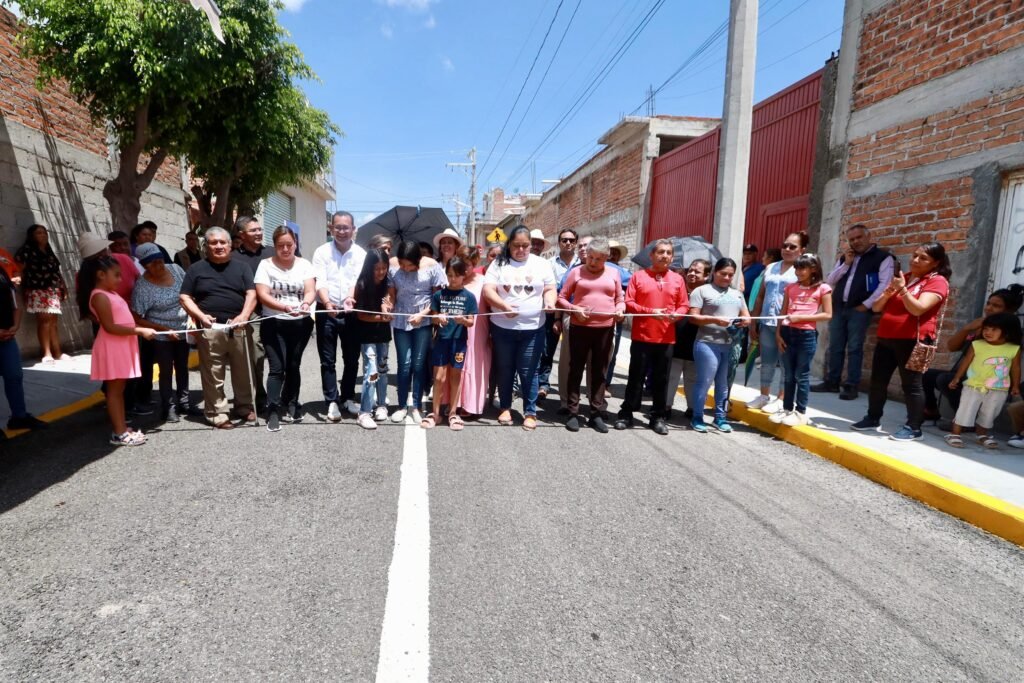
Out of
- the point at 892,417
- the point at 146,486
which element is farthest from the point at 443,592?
the point at 892,417

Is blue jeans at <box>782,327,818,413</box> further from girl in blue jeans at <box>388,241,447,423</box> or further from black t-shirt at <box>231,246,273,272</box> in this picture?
black t-shirt at <box>231,246,273,272</box>

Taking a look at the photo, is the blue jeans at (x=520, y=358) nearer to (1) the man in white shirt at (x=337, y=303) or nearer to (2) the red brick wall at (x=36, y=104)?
(1) the man in white shirt at (x=337, y=303)

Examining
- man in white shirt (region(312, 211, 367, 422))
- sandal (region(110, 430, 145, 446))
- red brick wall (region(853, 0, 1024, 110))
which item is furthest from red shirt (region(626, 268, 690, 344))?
sandal (region(110, 430, 145, 446))

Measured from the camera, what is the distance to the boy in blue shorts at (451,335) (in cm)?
541

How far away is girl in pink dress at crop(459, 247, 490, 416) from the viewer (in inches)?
224

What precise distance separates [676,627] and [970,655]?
122 centimetres

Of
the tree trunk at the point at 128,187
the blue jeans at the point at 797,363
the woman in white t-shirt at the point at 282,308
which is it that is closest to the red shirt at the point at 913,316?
the blue jeans at the point at 797,363

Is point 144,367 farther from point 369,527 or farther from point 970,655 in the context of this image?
point 970,655

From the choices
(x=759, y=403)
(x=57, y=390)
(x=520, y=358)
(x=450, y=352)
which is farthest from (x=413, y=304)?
(x=57, y=390)

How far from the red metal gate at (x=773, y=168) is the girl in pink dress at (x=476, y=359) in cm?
423

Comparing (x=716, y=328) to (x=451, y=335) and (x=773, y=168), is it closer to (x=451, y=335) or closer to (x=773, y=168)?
(x=451, y=335)

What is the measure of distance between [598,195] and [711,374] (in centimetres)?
1494

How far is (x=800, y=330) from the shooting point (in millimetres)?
5551

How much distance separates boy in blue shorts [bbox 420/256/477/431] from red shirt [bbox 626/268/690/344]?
1627mm
